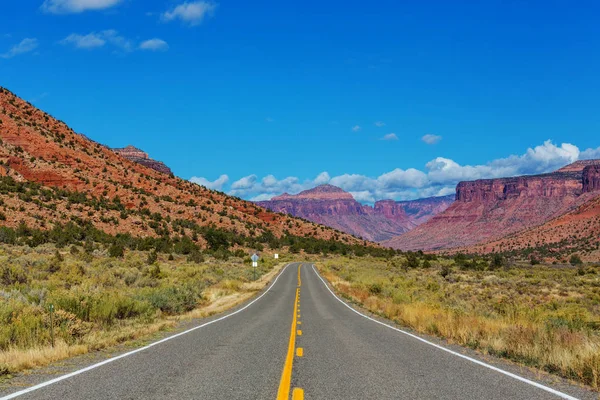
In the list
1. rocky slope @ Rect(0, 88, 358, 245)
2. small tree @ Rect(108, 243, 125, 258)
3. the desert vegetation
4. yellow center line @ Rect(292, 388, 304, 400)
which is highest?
rocky slope @ Rect(0, 88, 358, 245)

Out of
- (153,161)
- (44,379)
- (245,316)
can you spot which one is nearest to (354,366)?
(44,379)

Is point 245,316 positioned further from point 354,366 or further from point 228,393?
point 228,393

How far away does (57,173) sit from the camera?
71.1 m

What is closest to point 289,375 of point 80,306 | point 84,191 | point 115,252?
point 80,306

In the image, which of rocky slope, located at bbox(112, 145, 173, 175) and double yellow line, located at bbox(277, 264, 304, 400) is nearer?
double yellow line, located at bbox(277, 264, 304, 400)

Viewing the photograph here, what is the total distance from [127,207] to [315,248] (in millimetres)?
41294

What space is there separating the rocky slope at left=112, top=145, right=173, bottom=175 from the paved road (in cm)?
15807

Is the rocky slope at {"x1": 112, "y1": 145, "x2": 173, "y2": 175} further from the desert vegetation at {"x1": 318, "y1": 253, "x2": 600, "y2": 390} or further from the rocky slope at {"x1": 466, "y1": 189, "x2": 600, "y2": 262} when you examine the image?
the desert vegetation at {"x1": 318, "y1": 253, "x2": 600, "y2": 390}

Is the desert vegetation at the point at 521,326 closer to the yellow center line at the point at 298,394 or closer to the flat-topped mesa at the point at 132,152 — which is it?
the yellow center line at the point at 298,394

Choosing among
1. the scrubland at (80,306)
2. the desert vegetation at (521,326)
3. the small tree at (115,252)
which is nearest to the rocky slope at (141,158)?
the small tree at (115,252)

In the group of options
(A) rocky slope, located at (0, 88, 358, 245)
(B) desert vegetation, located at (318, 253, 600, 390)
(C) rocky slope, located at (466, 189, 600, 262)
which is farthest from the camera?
(C) rocky slope, located at (466, 189, 600, 262)

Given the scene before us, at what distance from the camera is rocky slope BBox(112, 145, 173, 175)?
553ft

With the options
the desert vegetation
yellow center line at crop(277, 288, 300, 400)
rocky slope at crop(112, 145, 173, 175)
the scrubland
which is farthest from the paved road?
rocky slope at crop(112, 145, 173, 175)

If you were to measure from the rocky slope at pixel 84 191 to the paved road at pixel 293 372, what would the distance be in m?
46.7
